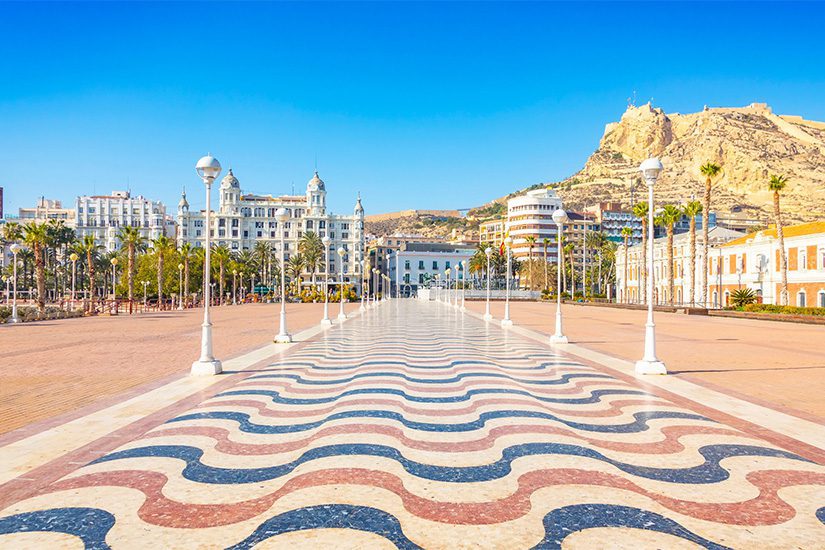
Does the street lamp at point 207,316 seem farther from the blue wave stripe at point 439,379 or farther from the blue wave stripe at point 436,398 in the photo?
the blue wave stripe at point 436,398

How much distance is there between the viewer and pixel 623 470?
214 inches

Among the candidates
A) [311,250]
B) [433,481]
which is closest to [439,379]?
[433,481]

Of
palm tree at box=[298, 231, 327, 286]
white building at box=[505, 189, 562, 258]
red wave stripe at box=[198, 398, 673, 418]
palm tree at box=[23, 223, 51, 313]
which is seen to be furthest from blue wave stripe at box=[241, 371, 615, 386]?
white building at box=[505, 189, 562, 258]

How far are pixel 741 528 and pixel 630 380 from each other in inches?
280

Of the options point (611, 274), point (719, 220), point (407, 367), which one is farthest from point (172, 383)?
point (719, 220)

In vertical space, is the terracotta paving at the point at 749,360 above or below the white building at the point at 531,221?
below

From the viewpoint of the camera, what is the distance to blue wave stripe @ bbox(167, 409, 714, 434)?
22.9 ft

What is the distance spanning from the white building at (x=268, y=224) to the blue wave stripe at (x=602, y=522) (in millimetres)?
126853

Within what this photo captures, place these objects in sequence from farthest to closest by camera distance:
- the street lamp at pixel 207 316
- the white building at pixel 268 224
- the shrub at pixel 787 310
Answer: the white building at pixel 268 224 < the shrub at pixel 787 310 < the street lamp at pixel 207 316

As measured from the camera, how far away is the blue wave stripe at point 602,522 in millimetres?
3938

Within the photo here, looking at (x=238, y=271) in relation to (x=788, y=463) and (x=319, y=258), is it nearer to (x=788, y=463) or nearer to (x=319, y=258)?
(x=319, y=258)

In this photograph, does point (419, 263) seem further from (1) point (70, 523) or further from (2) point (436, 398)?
(1) point (70, 523)

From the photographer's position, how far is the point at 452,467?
548 centimetres

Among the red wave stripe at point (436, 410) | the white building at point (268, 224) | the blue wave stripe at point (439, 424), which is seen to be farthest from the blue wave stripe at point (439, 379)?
the white building at point (268, 224)
